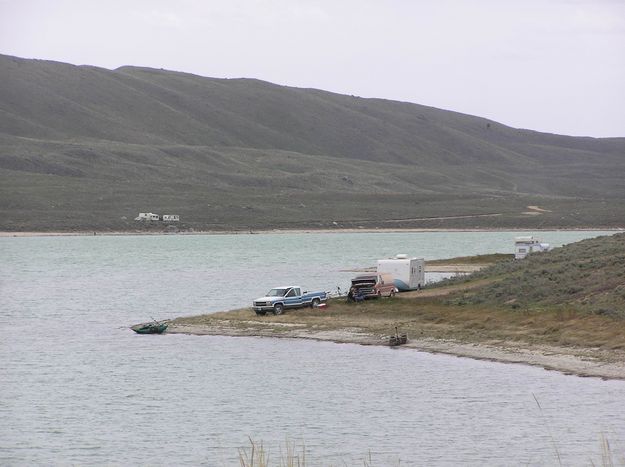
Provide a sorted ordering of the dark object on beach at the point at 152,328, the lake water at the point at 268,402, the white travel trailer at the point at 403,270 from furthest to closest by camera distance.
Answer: the white travel trailer at the point at 403,270
the dark object on beach at the point at 152,328
the lake water at the point at 268,402

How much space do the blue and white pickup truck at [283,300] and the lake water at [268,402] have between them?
4.16 meters

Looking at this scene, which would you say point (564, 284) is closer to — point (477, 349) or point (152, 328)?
point (477, 349)

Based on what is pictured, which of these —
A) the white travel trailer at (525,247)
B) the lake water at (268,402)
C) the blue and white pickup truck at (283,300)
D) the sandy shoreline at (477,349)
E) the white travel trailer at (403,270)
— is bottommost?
the lake water at (268,402)

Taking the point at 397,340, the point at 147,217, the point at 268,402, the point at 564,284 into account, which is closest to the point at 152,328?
the point at 397,340

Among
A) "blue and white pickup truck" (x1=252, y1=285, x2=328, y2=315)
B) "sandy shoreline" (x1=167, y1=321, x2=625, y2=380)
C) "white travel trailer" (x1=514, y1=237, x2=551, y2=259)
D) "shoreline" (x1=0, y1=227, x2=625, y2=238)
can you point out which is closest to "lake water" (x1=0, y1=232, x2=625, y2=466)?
"sandy shoreline" (x1=167, y1=321, x2=625, y2=380)

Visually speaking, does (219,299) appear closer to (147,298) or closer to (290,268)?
(147,298)

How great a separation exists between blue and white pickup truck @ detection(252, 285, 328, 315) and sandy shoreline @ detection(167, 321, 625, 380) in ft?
5.77

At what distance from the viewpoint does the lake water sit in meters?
25.9

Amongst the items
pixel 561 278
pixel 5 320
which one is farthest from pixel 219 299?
pixel 561 278

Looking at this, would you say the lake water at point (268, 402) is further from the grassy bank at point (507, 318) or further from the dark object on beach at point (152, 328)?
the grassy bank at point (507, 318)

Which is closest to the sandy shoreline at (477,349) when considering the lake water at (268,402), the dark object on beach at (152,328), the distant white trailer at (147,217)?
the dark object on beach at (152,328)

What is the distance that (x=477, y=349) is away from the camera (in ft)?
122

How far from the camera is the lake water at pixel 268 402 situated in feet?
85.0

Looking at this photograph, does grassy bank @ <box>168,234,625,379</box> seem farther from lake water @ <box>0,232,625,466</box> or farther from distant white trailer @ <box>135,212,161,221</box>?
distant white trailer @ <box>135,212,161,221</box>
